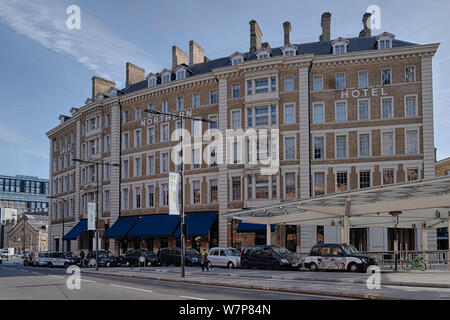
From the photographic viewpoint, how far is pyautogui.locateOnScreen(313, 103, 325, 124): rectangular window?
149 feet

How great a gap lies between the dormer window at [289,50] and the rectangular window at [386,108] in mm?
9635

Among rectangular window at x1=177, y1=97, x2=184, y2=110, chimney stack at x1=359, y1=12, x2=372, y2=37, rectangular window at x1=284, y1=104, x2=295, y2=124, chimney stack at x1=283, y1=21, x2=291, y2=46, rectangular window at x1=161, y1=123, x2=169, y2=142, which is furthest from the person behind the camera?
rectangular window at x1=161, y1=123, x2=169, y2=142

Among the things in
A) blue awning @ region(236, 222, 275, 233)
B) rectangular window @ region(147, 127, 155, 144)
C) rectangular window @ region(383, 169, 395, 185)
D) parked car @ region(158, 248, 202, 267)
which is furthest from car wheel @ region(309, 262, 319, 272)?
rectangular window @ region(147, 127, 155, 144)

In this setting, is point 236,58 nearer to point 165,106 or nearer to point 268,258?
point 165,106

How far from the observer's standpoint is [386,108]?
143 ft

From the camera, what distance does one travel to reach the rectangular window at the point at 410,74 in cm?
4303

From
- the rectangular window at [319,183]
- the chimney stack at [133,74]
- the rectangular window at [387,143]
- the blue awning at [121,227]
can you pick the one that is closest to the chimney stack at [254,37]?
the rectangular window at [319,183]

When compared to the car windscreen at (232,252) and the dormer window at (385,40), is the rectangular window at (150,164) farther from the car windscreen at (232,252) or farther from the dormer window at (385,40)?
the dormer window at (385,40)

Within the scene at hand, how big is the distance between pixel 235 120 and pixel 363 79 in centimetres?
1209

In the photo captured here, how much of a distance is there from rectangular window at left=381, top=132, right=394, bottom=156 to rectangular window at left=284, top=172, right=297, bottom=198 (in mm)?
8037

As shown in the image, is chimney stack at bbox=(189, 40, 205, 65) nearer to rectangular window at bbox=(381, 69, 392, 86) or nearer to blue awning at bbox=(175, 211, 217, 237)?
blue awning at bbox=(175, 211, 217, 237)

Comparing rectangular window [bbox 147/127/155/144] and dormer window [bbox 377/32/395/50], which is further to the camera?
rectangular window [bbox 147/127/155/144]
